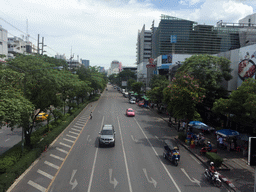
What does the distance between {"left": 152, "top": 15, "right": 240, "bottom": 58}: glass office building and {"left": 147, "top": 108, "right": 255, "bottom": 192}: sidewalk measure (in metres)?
80.2

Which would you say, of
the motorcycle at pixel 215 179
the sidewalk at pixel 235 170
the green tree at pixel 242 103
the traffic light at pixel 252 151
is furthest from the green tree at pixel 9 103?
the green tree at pixel 242 103

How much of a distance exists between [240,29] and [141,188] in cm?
10176

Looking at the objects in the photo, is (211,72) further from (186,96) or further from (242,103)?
(242,103)

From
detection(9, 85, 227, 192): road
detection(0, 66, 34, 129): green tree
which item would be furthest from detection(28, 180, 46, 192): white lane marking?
detection(0, 66, 34, 129): green tree

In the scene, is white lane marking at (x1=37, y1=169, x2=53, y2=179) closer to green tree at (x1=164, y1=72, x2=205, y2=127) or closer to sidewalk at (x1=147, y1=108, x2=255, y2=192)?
sidewalk at (x1=147, y1=108, x2=255, y2=192)

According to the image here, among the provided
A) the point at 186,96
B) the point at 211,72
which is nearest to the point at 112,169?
the point at 186,96

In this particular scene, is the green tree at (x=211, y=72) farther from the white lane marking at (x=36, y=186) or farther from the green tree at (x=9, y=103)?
the white lane marking at (x=36, y=186)

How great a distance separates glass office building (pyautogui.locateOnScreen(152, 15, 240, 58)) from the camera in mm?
95375

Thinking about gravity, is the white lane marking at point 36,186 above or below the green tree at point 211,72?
below

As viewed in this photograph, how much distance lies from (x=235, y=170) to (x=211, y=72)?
1564 centimetres

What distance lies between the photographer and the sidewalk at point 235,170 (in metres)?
14.3

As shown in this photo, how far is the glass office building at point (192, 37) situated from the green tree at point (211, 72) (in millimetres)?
68355

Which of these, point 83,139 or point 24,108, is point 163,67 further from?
point 24,108

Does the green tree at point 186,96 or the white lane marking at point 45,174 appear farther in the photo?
the green tree at point 186,96
